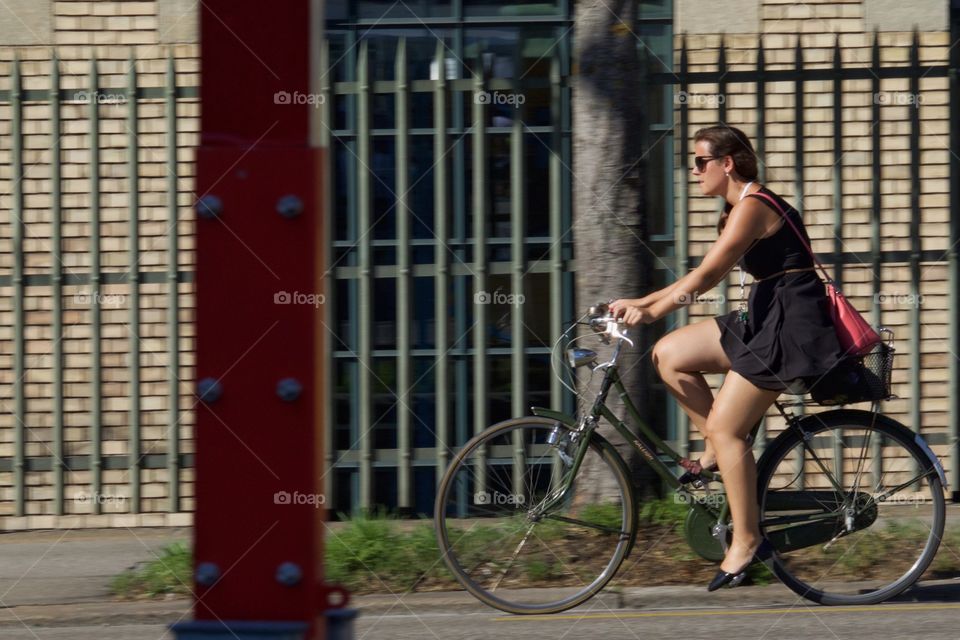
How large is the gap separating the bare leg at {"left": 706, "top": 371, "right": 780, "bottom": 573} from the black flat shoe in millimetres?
19

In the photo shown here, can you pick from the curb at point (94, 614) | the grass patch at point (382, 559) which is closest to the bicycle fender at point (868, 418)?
the grass patch at point (382, 559)

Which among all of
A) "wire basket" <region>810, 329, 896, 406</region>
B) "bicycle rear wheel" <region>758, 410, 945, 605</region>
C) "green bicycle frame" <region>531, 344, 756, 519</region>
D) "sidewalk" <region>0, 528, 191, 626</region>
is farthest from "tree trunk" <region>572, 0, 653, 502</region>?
"sidewalk" <region>0, 528, 191, 626</region>

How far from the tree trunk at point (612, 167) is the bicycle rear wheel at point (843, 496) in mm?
871

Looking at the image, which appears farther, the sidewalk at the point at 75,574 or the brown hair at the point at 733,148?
the sidewalk at the point at 75,574

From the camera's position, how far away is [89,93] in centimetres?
681

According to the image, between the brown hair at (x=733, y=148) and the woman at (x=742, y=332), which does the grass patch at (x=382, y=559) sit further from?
the brown hair at (x=733, y=148)

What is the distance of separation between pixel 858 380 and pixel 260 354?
3776mm

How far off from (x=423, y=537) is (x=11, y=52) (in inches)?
159

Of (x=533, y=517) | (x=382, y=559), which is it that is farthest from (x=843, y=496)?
(x=382, y=559)

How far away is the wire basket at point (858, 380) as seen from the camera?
4652mm

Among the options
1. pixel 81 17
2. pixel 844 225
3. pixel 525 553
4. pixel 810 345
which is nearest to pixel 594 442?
pixel 525 553

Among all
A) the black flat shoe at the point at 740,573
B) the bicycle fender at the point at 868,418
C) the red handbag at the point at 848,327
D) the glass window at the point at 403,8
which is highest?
the glass window at the point at 403,8

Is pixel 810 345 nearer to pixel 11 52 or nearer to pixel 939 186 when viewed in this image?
pixel 939 186

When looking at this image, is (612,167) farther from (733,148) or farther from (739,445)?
(739,445)
